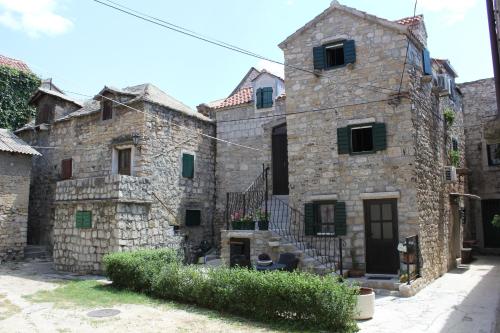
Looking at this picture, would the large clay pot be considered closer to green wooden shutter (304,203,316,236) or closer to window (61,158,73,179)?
green wooden shutter (304,203,316,236)

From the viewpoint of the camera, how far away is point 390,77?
12.1 m

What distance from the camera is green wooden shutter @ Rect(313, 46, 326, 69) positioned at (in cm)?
1317

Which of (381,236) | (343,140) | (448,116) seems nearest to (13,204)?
(343,140)

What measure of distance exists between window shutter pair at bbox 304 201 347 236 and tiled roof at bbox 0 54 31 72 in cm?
1774

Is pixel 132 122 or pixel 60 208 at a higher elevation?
pixel 132 122

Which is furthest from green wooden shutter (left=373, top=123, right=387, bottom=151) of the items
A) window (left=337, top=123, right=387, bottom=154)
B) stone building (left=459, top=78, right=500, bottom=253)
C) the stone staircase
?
A: the stone staircase

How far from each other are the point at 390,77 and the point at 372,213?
164 inches

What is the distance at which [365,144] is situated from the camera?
1255 centimetres

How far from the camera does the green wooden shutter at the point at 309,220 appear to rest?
41.7 feet

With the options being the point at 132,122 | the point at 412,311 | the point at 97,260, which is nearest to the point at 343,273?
the point at 412,311

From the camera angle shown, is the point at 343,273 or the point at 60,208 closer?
the point at 343,273

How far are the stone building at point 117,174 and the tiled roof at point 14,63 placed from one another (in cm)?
297

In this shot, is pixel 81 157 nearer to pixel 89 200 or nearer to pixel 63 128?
pixel 63 128

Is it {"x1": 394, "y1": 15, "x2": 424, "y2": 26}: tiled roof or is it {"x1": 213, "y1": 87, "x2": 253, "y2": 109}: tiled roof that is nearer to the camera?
{"x1": 394, "y1": 15, "x2": 424, "y2": 26}: tiled roof
